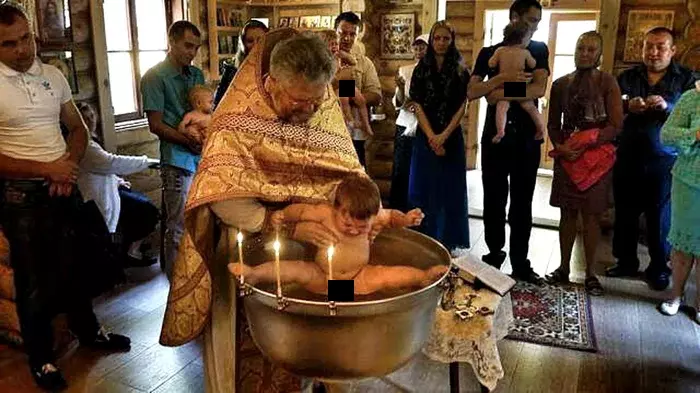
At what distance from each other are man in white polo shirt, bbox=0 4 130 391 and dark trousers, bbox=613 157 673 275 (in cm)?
285

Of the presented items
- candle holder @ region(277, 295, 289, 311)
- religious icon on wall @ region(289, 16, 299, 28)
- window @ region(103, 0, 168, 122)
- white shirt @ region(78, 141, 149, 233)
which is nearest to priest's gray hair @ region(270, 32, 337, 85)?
candle holder @ region(277, 295, 289, 311)

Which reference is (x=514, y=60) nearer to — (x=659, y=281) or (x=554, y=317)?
(x=554, y=317)

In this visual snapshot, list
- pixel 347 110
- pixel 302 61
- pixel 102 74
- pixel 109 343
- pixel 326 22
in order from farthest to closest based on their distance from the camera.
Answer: pixel 326 22 → pixel 102 74 → pixel 347 110 → pixel 109 343 → pixel 302 61

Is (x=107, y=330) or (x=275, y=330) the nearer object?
(x=275, y=330)

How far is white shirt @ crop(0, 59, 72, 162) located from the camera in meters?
2.12

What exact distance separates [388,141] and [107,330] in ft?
9.90

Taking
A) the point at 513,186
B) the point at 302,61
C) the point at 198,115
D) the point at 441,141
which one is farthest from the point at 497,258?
the point at 302,61

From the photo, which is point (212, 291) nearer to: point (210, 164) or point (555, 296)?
point (210, 164)

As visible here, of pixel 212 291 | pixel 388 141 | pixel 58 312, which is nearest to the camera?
pixel 212 291

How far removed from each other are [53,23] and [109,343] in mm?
1972

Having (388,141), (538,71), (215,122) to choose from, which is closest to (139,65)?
(388,141)

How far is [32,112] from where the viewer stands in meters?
2.18

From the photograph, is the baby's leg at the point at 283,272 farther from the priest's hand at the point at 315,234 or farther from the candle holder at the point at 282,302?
the candle holder at the point at 282,302

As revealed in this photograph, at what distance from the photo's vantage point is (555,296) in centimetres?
313
